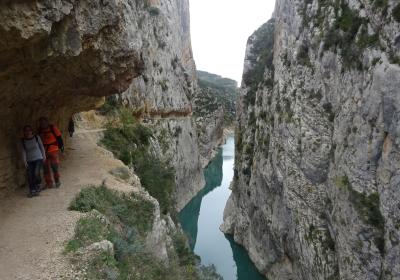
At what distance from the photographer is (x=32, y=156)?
29.9ft

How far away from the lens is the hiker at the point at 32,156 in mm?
9031

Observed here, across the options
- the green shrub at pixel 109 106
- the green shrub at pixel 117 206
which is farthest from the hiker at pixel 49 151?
the green shrub at pixel 109 106

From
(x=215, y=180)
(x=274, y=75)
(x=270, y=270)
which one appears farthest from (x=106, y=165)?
(x=215, y=180)

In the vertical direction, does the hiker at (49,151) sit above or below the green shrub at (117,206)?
above

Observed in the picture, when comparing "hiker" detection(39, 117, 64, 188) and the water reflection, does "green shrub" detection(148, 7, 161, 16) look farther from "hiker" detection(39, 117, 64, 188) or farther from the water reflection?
"hiker" detection(39, 117, 64, 188)

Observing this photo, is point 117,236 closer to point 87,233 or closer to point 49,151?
point 87,233

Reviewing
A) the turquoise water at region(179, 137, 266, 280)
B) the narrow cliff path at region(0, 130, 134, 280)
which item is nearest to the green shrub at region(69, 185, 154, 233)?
the narrow cliff path at region(0, 130, 134, 280)

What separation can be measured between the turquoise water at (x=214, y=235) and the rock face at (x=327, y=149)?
1044 millimetres

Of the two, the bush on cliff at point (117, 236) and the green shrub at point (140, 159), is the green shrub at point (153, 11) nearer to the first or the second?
the green shrub at point (140, 159)

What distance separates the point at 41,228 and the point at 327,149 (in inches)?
609

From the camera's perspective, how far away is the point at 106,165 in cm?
1248

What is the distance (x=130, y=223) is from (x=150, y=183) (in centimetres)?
842

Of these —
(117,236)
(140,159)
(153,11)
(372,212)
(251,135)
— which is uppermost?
(153,11)

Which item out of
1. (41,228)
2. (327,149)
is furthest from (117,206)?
(327,149)
